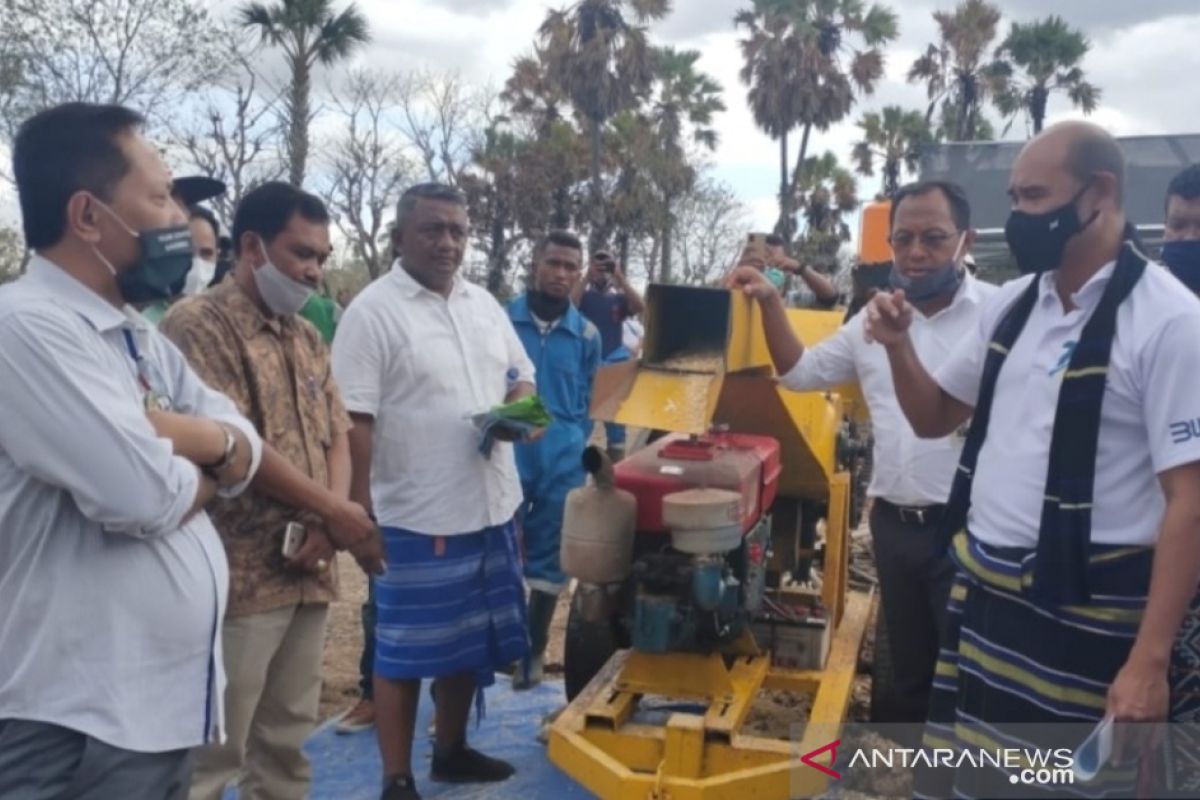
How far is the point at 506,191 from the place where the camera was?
30.1 metres

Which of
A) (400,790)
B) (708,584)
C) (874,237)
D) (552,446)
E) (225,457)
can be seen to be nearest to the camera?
(225,457)

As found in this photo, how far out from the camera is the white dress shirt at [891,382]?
150 inches

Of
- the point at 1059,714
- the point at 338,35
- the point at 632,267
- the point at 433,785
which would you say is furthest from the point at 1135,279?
the point at 632,267

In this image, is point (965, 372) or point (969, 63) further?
point (969, 63)

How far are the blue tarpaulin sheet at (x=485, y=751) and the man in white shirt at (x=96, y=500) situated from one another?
1966 millimetres

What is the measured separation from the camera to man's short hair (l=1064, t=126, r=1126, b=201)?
253cm

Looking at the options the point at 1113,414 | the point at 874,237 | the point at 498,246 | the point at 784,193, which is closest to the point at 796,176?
the point at 784,193

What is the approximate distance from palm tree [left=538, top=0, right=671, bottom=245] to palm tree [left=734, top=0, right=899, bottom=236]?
11.1ft

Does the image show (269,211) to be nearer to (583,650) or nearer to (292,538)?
(292,538)

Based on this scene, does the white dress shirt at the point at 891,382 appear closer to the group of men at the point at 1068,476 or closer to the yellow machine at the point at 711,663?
the yellow machine at the point at 711,663

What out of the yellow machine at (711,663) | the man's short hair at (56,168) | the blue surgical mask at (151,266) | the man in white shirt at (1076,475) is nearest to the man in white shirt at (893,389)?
the yellow machine at (711,663)

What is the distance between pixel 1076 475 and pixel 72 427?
1.91 m

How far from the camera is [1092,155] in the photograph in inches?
99.5

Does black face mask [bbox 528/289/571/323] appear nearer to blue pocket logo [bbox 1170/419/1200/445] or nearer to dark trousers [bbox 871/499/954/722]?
dark trousers [bbox 871/499/954/722]
